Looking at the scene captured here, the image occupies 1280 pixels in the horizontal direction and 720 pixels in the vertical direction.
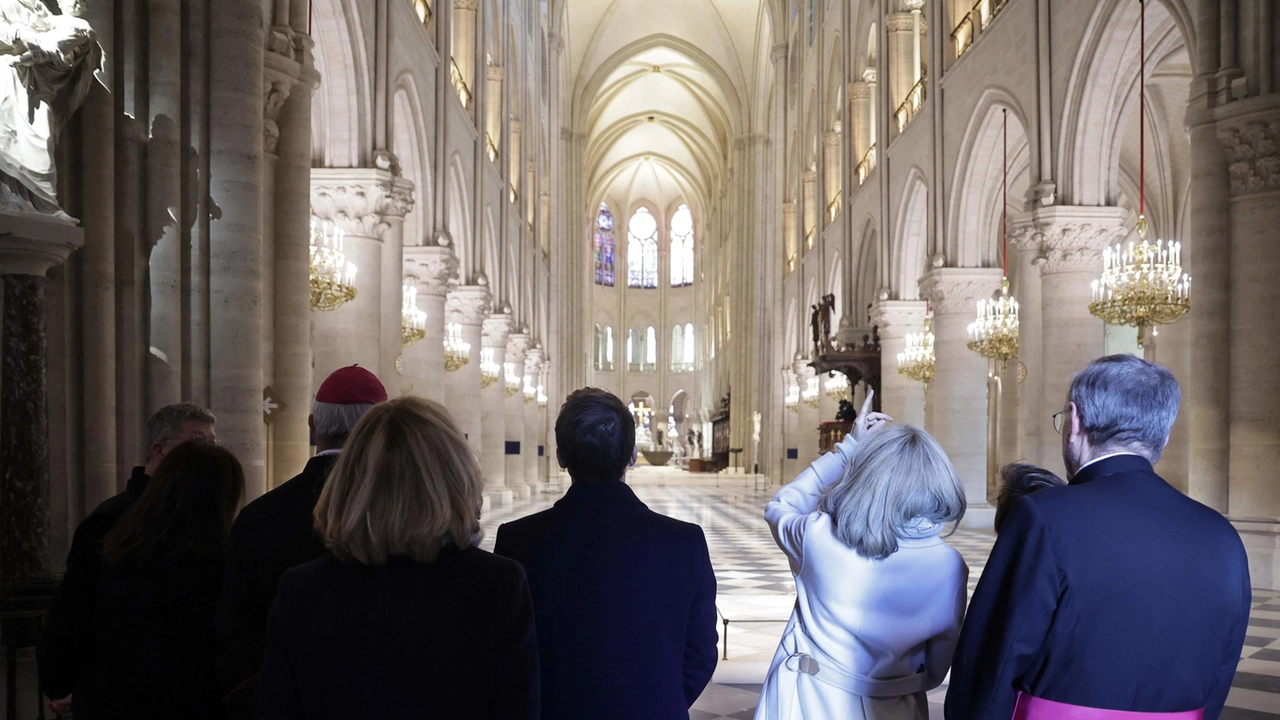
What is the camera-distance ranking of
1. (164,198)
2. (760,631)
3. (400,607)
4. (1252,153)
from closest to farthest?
1. (400,607)
2. (164,198)
3. (760,631)
4. (1252,153)

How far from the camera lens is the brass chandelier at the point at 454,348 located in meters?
16.2

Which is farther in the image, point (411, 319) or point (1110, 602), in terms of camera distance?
point (411, 319)

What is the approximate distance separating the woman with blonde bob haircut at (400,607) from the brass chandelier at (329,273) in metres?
8.35

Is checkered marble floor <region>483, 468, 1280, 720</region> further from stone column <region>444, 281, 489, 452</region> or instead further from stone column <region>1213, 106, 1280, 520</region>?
stone column <region>444, 281, 489, 452</region>

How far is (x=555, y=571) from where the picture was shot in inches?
86.8

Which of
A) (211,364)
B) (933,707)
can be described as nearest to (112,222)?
(211,364)

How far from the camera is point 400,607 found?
5.82ft

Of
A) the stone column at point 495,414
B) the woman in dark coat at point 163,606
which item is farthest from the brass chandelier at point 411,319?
the woman in dark coat at point 163,606

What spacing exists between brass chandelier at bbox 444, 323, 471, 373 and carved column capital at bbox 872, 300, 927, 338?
762cm

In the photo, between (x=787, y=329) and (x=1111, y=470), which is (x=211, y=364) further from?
(x=787, y=329)

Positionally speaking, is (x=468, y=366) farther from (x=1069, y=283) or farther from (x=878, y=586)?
(x=878, y=586)

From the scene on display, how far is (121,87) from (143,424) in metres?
1.80

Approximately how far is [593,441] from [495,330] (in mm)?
18820

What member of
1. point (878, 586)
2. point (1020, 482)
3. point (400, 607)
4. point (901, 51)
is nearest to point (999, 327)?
point (901, 51)
